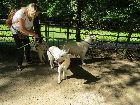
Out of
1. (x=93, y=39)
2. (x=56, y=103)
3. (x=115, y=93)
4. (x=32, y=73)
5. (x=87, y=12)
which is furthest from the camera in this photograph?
(x=87, y=12)

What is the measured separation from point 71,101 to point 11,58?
338 cm

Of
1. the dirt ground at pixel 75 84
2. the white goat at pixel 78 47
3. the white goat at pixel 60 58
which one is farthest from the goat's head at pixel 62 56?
the white goat at pixel 78 47

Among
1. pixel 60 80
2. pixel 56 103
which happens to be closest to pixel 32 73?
pixel 60 80

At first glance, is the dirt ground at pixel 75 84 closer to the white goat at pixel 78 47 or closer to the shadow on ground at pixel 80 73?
the shadow on ground at pixel 80 73

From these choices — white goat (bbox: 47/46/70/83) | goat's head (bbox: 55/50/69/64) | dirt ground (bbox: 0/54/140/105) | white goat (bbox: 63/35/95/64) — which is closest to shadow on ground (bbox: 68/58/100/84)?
dirt ground (bbox: 0/54/140/105)

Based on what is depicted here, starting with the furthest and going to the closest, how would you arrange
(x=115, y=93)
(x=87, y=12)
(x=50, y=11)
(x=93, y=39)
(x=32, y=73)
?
(x=50, y=11)
(x=87, y=12)
(x=93, y=39)
(x=32, y=73)
(x=115, y=93)

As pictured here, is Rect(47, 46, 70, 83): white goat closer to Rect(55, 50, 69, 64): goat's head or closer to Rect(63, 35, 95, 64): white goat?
Rect(55, 50, 69, 64): goat's head

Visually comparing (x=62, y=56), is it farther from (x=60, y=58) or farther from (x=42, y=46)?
(x=42, y=46)

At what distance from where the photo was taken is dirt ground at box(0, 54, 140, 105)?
24.7 feet

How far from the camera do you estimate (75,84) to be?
27.1 ft

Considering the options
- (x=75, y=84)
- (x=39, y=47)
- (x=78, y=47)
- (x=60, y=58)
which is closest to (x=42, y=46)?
(x=39, y=47)

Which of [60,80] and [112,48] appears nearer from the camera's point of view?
[60,80]

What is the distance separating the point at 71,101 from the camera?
24.5ft

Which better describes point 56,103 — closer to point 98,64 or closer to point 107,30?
point 98,64
